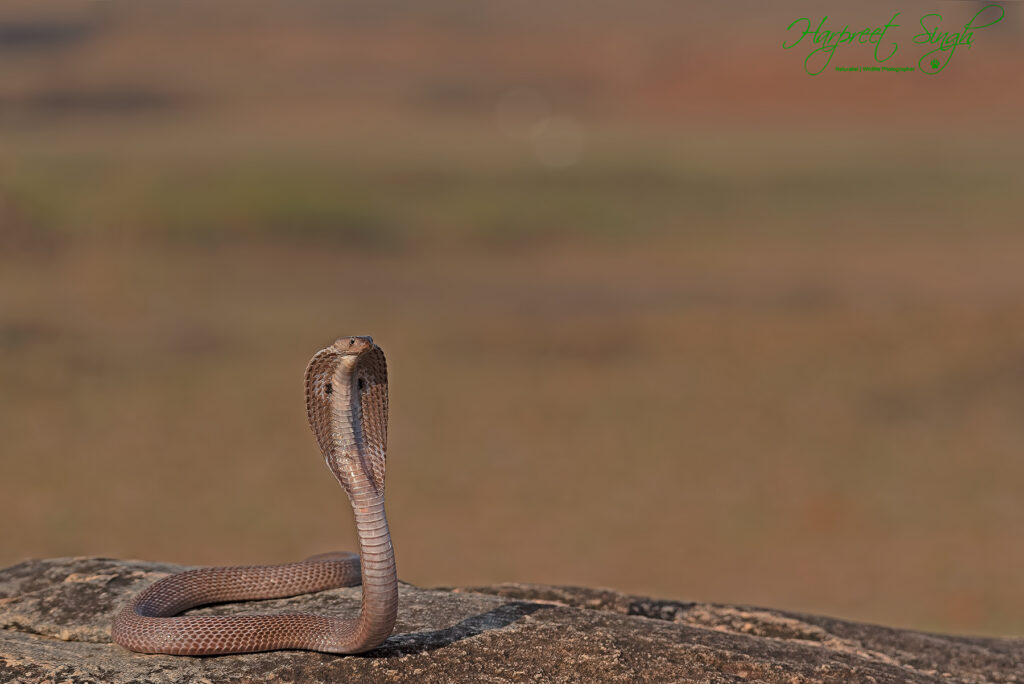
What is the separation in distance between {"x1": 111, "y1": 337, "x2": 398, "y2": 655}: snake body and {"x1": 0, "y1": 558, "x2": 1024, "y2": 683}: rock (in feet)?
0.23

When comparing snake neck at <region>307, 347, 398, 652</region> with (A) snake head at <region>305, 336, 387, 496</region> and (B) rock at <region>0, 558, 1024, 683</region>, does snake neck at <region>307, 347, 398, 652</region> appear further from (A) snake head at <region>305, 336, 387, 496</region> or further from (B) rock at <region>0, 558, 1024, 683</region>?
(B) rock at <region>0, 558, 1024, 683</region>

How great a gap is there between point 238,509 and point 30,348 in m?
9.11

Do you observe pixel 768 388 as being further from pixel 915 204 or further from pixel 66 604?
pixel 915 204

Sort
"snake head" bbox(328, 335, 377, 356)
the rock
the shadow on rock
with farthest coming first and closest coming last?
the shadow on rock
the rock
"snake head" bbox(328, 335, 377, 356)

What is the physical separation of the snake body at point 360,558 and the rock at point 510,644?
0.07 m

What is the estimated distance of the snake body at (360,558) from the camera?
4.07 m

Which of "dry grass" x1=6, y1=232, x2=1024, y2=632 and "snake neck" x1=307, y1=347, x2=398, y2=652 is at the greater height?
"dry grass" x1=6, y1=232, x2=1024, y2=632

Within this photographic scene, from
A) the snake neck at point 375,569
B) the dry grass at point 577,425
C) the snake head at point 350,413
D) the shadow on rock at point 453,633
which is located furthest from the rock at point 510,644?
the dry grass at point 577,425

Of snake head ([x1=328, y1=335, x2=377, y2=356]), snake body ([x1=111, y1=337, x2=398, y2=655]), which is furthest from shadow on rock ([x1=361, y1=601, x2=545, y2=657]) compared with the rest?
snake head ([x1=328, y1=335, x2=377, y2=356])

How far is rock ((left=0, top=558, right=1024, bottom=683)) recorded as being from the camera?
170 inches

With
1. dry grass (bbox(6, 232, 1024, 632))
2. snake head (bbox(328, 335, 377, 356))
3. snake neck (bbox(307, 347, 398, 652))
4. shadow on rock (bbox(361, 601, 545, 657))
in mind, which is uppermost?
dry grass (bbox(6, 232, 1024, 632))

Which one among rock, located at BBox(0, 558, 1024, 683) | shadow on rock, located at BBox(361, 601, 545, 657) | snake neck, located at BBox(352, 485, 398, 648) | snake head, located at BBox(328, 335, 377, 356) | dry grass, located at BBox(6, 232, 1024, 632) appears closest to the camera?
snake head, located at BBox(328, 335, 377, 356)

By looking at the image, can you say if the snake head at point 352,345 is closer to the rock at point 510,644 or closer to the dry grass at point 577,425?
the rock at point 510,644

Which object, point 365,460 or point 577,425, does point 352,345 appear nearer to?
point 365,460
